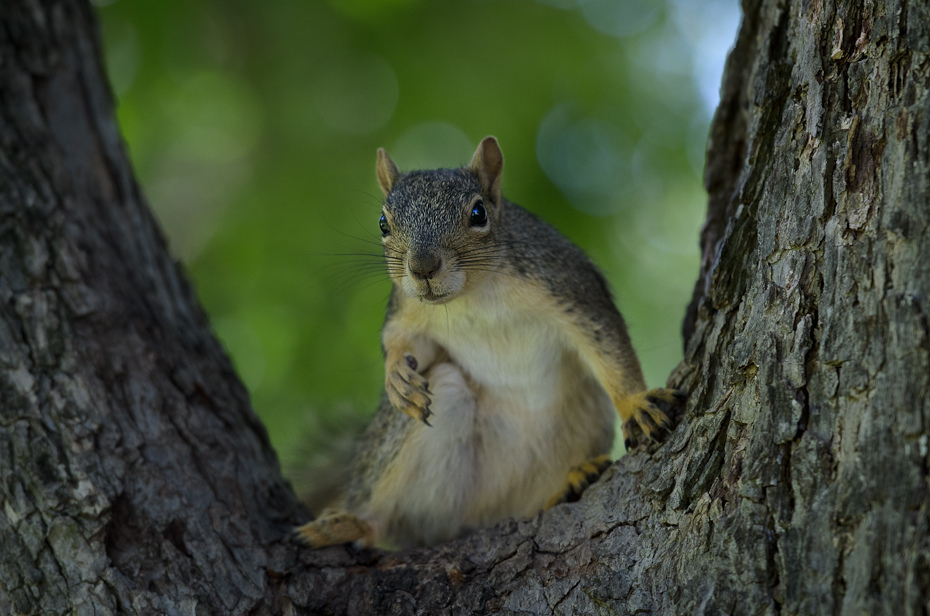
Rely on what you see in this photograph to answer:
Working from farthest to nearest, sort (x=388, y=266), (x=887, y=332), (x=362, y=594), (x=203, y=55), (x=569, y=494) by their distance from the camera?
(x=203, y=55)
(x=388, y=266)
(x=569, y=494)
(x=362, y=594)
(x=887, y=332)

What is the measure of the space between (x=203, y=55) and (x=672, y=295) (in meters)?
3.25

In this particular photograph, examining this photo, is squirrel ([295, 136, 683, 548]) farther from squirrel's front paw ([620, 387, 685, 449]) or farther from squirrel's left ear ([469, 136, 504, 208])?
squirrel's front paw ([620, 387, 685, 449])

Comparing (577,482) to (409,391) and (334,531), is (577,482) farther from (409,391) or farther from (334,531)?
(334,531)

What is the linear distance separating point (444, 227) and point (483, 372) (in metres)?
0.61

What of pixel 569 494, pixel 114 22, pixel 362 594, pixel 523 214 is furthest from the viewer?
pixel 114 22

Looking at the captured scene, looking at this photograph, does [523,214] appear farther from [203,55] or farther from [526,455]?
[203,55]

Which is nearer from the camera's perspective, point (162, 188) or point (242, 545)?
point (242, 545)

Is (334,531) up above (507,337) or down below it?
below

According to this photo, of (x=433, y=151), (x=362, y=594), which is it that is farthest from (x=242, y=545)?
(x=433, y=151)

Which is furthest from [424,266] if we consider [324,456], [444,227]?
[324,456]

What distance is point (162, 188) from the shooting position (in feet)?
16.2

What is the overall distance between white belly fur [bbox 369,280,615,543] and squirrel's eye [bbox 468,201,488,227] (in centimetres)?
21

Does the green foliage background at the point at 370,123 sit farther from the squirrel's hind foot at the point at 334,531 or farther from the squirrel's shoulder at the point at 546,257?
the squirrel's hind foot at the point at 334,531

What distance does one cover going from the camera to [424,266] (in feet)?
7.93
